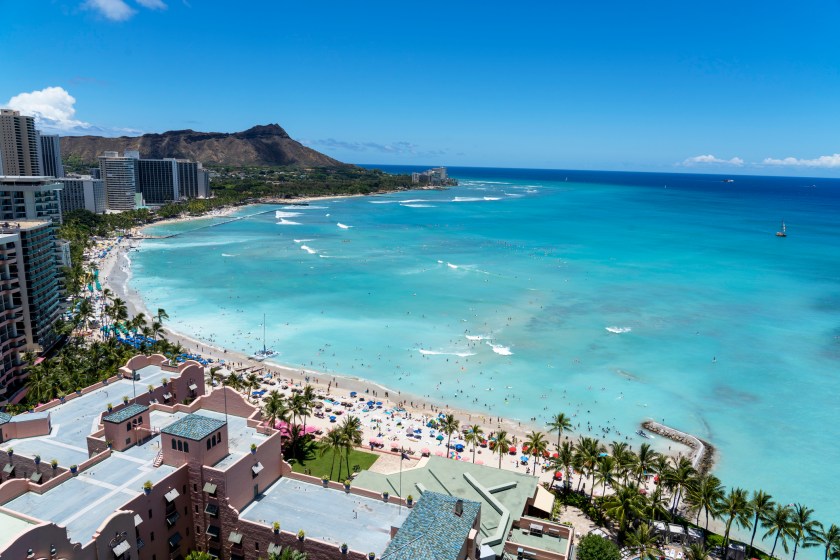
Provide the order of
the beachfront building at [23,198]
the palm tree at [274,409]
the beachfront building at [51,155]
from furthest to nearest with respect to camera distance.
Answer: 1. the beachfront building at [51,155]
2. the beachfront building at [23,198]
3. the palm tree at [274,409]

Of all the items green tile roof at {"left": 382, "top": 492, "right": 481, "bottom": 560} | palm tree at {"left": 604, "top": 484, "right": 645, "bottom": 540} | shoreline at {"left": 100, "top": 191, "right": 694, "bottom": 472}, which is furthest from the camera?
shoreline at {"left": 100, "top": 191, "right": 694, "bottom": 472}

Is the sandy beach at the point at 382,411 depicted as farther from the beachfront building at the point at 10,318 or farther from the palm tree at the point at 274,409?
the beachfront building at the point at 10,318

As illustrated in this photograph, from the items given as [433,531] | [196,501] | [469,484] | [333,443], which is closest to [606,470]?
[469,484]

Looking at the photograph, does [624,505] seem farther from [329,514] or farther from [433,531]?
[329,514]

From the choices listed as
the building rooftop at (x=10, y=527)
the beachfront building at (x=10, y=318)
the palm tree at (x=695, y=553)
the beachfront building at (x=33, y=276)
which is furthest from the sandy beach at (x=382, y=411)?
the building rooftop at (x=10, y=527)

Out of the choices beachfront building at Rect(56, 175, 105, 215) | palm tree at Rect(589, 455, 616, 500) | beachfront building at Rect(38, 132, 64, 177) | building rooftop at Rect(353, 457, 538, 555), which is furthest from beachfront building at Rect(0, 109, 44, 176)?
palm tree at Rect(589, 455, 616, 500)

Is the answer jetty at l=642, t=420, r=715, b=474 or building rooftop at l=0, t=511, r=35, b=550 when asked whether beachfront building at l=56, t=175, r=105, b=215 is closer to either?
building rooftop at l=0, t=511, r=35, b=550

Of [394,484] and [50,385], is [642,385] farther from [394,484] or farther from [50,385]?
[50,385]
